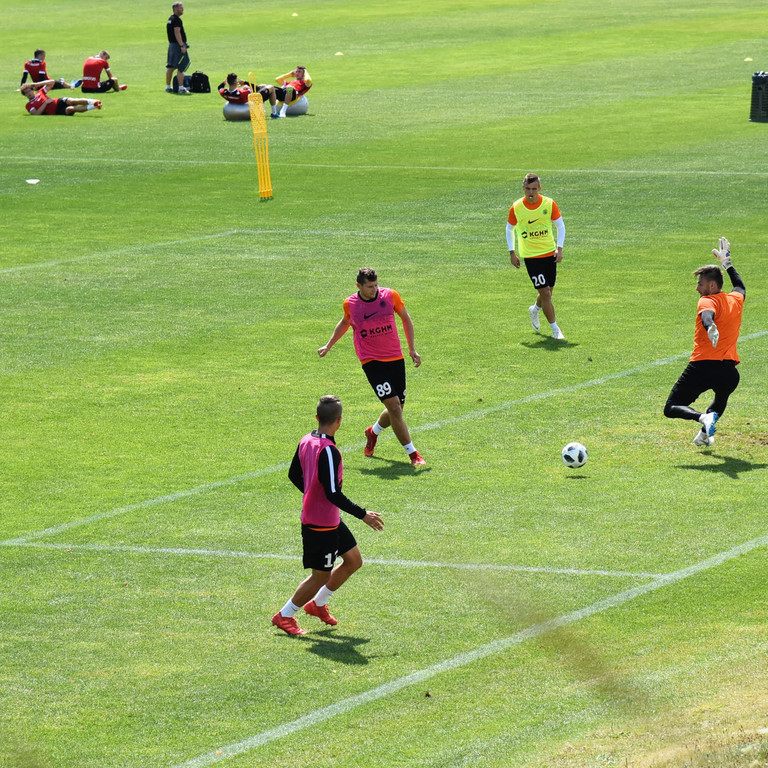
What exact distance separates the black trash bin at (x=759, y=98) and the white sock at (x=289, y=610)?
31306mm

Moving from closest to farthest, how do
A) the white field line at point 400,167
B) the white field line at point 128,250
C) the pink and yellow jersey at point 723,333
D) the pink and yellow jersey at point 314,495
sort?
the pink and yellow jersey at point 314,495 → the pink and yellow jersey at point 723,333 → the white field line at point 128,250 → the white field line at point 400,167

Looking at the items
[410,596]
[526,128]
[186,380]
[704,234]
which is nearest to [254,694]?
[410,596]

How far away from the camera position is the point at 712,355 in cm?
1418

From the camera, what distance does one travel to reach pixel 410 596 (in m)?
10.9

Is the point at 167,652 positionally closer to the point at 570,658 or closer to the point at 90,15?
the point at 570,658

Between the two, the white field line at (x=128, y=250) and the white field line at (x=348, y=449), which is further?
the white field line at (x=128, y=250)

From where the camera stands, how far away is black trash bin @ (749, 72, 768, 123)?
126 feet

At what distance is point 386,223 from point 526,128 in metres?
12.2

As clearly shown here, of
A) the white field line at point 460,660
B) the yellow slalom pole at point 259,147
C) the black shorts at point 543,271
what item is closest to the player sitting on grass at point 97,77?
the yellow slalom pole at point 259,147

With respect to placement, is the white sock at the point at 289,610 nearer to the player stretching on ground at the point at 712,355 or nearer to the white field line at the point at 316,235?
the player stretching on ground at the point at 712,355

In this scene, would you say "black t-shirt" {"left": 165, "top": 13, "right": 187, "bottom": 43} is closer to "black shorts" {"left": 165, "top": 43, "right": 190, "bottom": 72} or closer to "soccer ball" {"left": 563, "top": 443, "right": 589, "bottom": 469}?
"black shorts" {"left": 165, "top": 43, "right": 190, "bottom": 72}

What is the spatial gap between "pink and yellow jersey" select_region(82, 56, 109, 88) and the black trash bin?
68.3 feet

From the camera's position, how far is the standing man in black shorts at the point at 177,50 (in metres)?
46.5

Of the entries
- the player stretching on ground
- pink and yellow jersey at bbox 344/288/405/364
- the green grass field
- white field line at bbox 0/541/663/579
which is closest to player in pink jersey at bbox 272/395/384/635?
the green grass field
